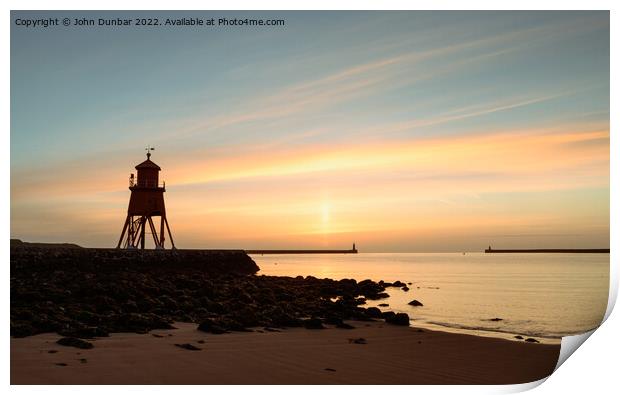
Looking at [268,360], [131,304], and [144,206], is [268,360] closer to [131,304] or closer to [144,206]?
[131,304]

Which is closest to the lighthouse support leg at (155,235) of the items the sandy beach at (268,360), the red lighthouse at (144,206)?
the red lighthouse at (144,206)

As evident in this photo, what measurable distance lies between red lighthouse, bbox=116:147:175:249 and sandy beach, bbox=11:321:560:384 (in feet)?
49.8

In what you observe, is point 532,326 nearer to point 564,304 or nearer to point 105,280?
point 564,304

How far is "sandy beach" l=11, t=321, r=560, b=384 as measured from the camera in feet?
23.6

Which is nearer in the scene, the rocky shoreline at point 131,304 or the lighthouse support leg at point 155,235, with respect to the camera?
the rocky shoreline at point 131,304

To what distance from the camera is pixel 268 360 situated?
8.12 meters

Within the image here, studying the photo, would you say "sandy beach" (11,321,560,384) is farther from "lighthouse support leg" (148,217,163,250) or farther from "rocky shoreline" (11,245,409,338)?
"lighthouse support leg" (148,217,163,250)

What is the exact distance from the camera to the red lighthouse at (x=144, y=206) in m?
24.8

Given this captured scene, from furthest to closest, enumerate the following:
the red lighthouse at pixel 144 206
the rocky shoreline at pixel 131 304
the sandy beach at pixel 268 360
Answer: the red lighthouse at pixel 144 206 < the rocky shoreline at pixel 131 304 < the sandy beach at pixel 268 360

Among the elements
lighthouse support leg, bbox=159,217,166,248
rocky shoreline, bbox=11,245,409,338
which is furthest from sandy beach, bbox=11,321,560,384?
lighthouse support leg, bbox=159,217,166,248

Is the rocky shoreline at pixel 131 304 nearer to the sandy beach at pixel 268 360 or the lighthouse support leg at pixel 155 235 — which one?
the sandy beach at pixel 268 360

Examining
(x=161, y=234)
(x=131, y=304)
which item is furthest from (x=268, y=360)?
(x=161, y=234)

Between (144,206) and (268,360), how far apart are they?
1824cm

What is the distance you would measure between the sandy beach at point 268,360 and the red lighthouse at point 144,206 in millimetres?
15168
